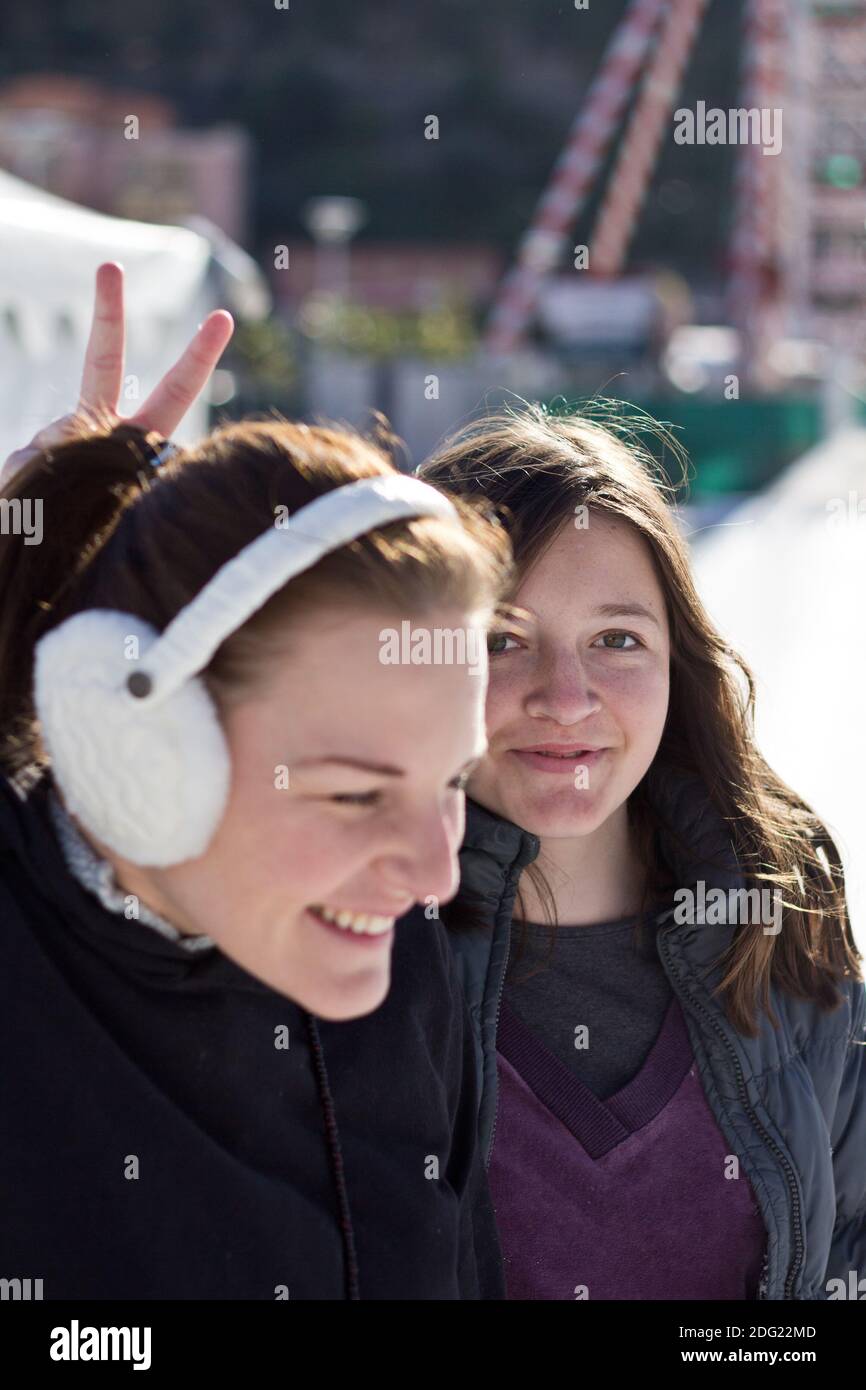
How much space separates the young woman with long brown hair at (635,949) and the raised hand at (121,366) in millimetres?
383

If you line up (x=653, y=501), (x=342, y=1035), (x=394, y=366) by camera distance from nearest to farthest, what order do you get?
1. (x=342, y=1035)
2. (x=653, y=501)
3. (x=394, y=366)

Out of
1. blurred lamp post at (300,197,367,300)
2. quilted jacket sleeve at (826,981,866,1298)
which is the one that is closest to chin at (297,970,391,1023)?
quilted jacket sleeve at (826,981,866,1298)

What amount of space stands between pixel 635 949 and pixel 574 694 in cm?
33

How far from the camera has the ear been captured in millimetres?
1030

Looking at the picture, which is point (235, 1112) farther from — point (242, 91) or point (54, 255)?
point (242, 91)

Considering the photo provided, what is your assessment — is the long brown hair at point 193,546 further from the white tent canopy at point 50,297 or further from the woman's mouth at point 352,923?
the white tent canopy at point 50,297

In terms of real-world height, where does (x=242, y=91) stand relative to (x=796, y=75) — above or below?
above

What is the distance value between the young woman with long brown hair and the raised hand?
0.38 m

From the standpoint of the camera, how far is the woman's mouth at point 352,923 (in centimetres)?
109

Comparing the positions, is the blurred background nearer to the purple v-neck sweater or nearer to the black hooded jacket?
the purple v-neck sweater

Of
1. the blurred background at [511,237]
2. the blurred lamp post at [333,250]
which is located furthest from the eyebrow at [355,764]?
the blurred lamp post at [333,250]

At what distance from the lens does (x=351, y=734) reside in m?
1.05

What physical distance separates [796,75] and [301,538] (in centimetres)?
3490
